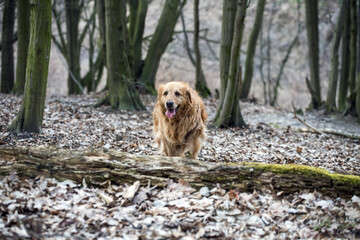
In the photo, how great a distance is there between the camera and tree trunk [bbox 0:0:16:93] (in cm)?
1155

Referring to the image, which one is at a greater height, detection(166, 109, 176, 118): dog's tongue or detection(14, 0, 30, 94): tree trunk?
detection(14, 0, 30, 94): tree trunk

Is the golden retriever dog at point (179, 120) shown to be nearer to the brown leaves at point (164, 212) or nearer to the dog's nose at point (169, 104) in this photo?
the dog's nose at point (169, 104)

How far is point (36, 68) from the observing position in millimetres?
6363

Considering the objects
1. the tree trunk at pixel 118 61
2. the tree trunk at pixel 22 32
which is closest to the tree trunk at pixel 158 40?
the tree trunk at pixel 118 61

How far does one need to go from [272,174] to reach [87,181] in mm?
2228

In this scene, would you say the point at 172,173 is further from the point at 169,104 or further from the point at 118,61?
the point at 118,61

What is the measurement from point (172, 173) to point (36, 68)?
348 centimetres

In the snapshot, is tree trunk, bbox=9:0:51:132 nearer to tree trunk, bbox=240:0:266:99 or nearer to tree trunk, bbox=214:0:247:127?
tree trunk, bbox=214:0:247:127

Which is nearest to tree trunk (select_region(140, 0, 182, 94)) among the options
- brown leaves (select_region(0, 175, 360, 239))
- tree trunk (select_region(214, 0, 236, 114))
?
tree trunk (select_region(214, 0, 236, 114))

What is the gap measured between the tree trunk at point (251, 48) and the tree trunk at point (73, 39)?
7.19 metres

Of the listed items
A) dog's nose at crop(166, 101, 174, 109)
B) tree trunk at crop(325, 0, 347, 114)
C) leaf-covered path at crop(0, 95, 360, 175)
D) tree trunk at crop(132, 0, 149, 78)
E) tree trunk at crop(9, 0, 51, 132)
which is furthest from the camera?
tree trunk at crop(132, 0, 149, 78)

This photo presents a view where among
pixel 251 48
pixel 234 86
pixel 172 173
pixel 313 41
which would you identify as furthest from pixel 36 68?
pixel 313 41

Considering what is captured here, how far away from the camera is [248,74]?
15.8 meters

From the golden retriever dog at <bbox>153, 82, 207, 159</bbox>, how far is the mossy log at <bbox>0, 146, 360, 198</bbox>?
1793 mm
